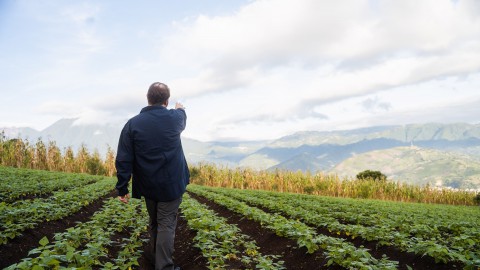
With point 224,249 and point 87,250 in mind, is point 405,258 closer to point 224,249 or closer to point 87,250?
point 224,249

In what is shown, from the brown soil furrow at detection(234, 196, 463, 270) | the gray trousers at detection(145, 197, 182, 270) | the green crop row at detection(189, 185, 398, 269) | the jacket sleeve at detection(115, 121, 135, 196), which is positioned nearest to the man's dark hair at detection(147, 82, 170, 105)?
the jacket sleeve at detection(115, 121, 135, 196)

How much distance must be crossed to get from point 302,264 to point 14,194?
9839 millimetres

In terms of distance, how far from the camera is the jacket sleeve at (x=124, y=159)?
517 centimetres

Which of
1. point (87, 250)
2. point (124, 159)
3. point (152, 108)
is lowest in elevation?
point (87, 250)

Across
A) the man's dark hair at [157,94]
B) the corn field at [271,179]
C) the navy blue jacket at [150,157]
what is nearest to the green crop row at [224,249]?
the navy blue jacket at [150,157]

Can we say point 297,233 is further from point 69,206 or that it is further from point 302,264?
point 69,206

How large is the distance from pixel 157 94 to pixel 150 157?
99 cm

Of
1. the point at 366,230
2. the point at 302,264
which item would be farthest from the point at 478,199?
the point at 302,264

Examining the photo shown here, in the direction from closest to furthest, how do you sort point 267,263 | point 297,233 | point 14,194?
point 267,263, point 297,233, point 14,194

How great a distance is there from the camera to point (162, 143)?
5.29 meters

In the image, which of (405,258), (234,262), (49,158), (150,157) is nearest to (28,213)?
(150,157)

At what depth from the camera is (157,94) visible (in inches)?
217

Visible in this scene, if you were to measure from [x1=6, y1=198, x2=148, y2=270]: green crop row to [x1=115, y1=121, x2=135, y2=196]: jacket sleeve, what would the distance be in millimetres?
927

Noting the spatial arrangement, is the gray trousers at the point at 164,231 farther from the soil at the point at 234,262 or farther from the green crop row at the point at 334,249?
the green crop row at the point at 334,249
